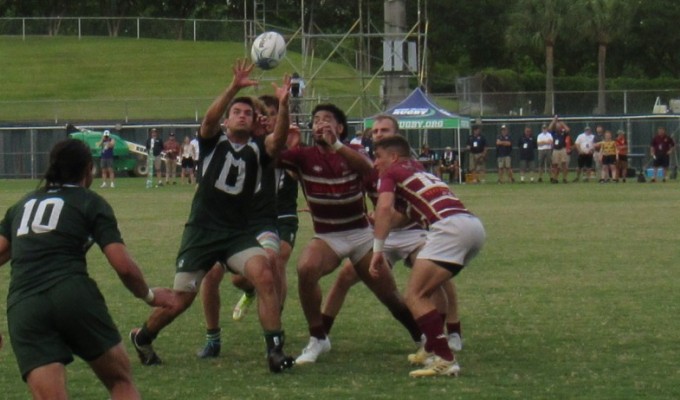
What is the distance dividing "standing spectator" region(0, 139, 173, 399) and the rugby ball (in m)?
12.9

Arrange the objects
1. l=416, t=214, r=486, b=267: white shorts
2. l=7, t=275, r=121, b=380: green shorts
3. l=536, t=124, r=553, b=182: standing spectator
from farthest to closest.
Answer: l=536, t=124, r=553, b=182: standing spectator
l=416, t=214, r=486, b=267: white shorts
l=7, t=275, r=121, b=380: green shorts

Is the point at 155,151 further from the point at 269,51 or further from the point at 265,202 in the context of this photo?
the point at 265,202

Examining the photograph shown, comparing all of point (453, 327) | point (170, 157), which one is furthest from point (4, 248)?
point (170, 157)

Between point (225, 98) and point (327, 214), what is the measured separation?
1.44m

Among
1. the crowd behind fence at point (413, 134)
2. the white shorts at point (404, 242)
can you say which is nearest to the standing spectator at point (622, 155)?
the crowd behind fence at point (413, 134)

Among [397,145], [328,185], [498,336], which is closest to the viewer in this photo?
[397,145]

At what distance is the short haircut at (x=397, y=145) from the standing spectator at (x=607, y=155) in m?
30.4

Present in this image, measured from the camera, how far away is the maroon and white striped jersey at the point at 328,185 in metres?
9.62

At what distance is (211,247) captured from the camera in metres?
9.12

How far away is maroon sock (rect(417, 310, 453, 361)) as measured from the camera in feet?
28.9

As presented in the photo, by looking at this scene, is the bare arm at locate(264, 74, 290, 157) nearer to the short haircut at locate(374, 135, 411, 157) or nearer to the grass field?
the short haircut at locate(374, 135, 411, 157)

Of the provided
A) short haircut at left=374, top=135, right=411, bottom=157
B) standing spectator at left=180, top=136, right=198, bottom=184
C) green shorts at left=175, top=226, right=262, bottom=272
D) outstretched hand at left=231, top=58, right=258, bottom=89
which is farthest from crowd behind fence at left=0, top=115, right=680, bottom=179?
outstretched hand at left=231, top=58, right=258, bottom=89

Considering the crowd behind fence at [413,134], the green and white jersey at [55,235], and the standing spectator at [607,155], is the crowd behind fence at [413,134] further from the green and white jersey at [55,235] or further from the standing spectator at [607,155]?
the green and white jersey at [55,235]

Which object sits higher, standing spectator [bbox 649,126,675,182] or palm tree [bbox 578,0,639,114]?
palm tree [bbox 578,0,639,114]
